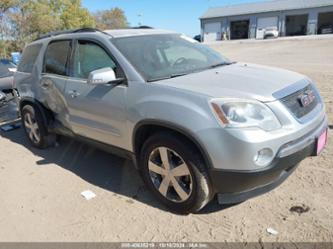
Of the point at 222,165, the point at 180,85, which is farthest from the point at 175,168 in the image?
the point at 180,85

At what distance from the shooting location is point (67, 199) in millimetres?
3906

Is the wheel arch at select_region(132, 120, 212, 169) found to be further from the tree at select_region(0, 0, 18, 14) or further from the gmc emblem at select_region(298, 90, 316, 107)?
the tree at select_region(0, 0, 18, 14)

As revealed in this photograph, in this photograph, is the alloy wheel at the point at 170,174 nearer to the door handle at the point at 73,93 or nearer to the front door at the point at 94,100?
the front door at the point at 94,100

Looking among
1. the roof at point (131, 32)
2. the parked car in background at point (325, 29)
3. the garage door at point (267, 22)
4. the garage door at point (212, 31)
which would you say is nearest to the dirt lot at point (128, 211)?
the roof at point (131, 32)

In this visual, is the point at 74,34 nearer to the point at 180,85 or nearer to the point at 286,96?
the point at 180,85

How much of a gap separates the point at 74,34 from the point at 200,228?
303 cm

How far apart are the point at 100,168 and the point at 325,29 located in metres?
53.5

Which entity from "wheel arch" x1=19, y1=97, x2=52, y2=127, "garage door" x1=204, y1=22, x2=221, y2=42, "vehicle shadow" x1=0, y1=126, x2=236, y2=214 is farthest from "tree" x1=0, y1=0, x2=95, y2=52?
"garage door" x1=204, y1=22, x2=221, y2=42

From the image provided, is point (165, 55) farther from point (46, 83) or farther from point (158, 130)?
point (46, 83)

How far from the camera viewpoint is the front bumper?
2840 mm

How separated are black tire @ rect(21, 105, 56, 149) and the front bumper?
3332mm

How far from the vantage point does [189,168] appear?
3.10 m

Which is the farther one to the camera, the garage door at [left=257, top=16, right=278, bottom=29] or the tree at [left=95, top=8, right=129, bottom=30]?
the tree at [left=95, top=8, right=129, bottom=30]

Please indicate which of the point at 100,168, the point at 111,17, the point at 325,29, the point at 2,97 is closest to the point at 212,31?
the point at 325,29
